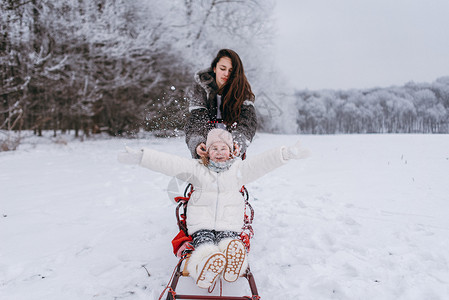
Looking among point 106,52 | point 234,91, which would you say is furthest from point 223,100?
point 106,52

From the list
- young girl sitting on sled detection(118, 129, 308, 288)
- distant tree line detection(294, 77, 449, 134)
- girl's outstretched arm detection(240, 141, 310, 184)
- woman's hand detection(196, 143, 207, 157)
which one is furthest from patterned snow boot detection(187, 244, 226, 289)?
distant tree line detection(294, 77, 449, 134)

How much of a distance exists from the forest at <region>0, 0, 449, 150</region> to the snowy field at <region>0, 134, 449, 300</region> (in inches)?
110

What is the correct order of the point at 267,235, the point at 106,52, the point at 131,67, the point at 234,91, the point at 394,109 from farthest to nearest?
1. the point at 131,67
2. the point at 106,52
3. the point at 394,109
4. the point at 267,235
5. the point at 234,91

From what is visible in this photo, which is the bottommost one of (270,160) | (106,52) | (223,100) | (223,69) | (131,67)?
(270,160)

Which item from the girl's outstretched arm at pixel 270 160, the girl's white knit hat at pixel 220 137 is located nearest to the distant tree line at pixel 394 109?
the girl's outstretched arm at pixel 270 160

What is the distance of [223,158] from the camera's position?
8.21 feet

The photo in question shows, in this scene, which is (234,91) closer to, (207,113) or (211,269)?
(207,113)

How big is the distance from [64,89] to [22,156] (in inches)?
162

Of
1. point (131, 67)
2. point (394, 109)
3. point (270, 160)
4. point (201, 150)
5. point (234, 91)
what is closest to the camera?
point (270, 160)

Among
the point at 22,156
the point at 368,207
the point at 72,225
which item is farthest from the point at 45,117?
the point at 368,207

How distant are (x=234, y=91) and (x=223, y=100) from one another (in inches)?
6.2

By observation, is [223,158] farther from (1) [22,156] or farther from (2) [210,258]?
(1) [22,156]

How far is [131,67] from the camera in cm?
1337

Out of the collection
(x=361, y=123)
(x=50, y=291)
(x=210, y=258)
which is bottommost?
(x=50, y=291)
